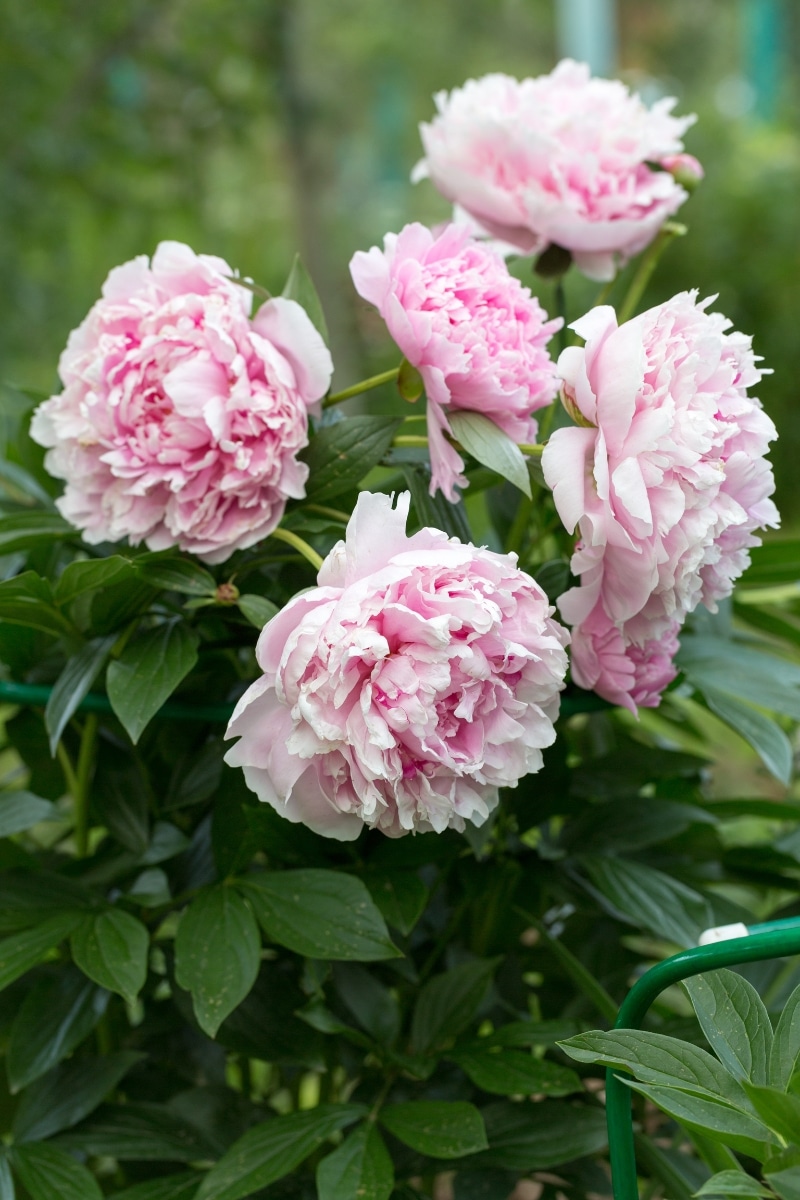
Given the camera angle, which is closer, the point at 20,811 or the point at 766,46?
the point at 20,811

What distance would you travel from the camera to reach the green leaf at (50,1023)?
0.62 meters

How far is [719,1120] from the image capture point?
A: 1.36 feet

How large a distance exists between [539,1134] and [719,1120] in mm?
257

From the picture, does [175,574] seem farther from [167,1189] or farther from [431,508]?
[167,1189]

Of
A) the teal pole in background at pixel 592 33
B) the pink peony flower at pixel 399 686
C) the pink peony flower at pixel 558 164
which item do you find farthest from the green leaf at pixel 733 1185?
the teal pole in background at pixel 592 33

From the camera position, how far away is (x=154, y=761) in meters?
0.73

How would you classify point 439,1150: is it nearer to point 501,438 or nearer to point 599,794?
point 599,794

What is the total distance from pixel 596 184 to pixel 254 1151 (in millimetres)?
560

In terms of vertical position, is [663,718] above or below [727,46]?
below

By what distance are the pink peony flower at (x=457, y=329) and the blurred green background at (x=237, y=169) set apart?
0.35 metres

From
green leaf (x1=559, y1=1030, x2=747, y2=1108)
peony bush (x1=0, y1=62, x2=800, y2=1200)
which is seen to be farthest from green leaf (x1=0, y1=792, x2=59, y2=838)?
green leaf (x1=559, y1=1030, x2=747, y2=1108)

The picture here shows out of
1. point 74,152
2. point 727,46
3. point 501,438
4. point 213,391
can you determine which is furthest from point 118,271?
point 727,46

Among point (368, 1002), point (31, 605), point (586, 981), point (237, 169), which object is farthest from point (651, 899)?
point (237, 169)

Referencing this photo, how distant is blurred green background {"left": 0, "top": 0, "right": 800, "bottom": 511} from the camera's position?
9.02 ft
